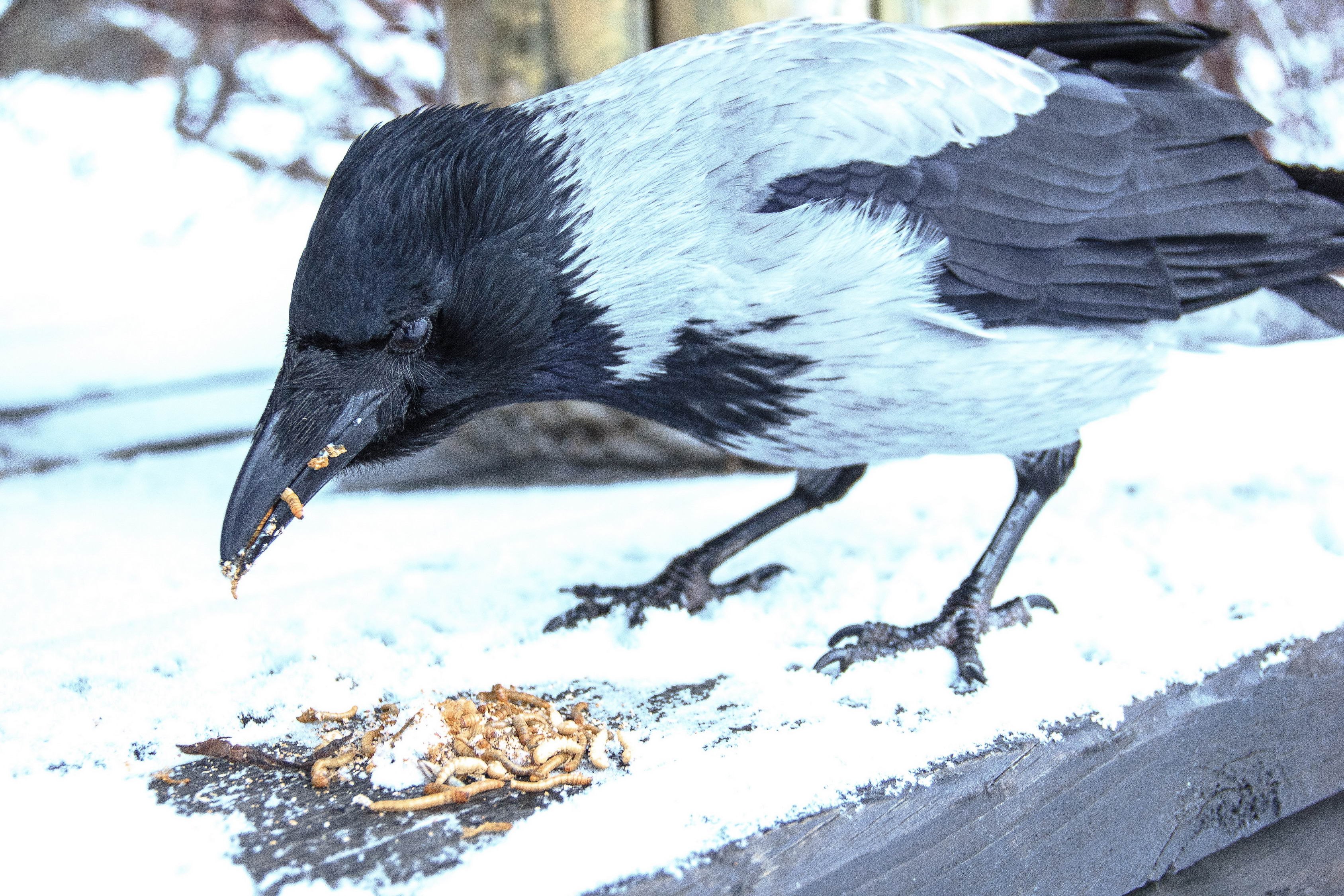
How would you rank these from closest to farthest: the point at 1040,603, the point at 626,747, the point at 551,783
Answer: the point at 551,783
the point at 626,747
the point at 1040,603

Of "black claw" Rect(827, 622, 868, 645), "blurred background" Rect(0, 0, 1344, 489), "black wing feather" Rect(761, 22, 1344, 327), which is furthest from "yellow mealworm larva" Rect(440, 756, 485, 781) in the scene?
"blurred background" Rect(0, 0, 1344, 489)

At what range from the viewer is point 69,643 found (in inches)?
91.6

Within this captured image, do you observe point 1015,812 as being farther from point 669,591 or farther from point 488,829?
point 669,591

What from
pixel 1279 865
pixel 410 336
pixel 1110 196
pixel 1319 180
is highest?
pixel 410 336

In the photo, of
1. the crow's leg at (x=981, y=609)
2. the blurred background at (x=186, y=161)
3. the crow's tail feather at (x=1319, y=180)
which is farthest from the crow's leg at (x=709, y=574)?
the blurred background at (x=186, y=161)

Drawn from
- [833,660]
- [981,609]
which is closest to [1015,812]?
[833,660]

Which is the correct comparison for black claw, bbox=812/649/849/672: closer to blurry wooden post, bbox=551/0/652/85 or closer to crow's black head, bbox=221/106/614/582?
crow's black head, bbox=221/106/614/582

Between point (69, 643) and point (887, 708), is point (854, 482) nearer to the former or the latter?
point (887, 708)

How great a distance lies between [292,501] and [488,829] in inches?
25.2

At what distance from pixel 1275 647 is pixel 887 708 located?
2.53 feet

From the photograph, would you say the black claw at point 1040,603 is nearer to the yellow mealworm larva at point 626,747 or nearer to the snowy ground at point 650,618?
the snowy ground at point 650,618

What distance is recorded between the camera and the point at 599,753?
65.0 inches

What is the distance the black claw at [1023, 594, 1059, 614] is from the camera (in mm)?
2314

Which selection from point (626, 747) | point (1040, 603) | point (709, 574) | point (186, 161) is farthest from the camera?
point (186, 161)
